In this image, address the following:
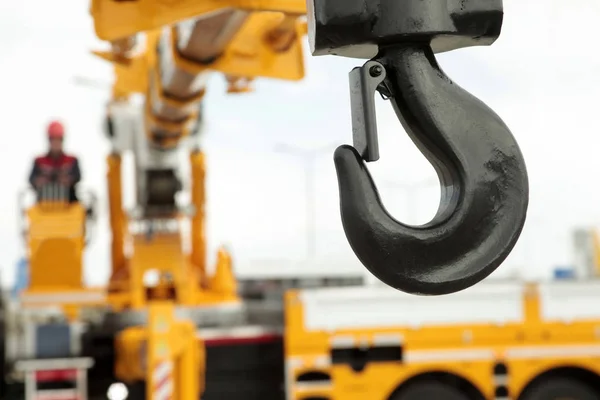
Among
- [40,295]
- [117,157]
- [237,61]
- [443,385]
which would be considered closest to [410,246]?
[237,61]

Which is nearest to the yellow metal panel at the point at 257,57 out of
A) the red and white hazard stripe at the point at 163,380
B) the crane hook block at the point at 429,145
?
the red and white hazard stripe at the point at 163,380

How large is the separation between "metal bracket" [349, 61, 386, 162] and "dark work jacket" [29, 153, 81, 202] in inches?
248

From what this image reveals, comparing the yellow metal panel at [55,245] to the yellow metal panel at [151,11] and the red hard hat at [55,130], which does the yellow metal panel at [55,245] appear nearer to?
the red hard hat at [55,130]

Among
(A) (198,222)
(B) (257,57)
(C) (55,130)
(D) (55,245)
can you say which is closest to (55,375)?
(D) (55,245)

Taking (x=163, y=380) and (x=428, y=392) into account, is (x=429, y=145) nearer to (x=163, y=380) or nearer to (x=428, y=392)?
(x=163, y=380)

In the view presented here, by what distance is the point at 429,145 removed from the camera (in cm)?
109

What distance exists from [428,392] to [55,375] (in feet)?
8.74

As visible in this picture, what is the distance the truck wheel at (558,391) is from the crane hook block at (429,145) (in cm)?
519

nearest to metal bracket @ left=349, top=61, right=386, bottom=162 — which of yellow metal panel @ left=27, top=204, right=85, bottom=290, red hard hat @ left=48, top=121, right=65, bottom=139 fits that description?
yellow metal panel @ left=27, top=204, right=85, bottom=290

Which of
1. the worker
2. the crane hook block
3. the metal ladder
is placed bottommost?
the metal ladder

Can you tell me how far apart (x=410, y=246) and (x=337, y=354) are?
15.9 ft

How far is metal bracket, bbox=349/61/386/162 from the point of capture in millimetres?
1047

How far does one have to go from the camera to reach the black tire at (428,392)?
5.73 meters

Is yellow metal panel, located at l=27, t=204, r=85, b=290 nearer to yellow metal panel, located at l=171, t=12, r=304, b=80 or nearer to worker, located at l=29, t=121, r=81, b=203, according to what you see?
worker, located at l=29, t=121, r=81, b=203
